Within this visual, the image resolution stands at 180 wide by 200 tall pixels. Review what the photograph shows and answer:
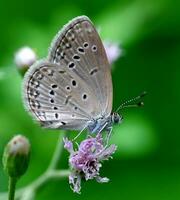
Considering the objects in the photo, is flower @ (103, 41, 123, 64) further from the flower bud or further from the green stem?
the green stem

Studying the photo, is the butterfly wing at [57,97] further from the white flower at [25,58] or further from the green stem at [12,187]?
the white flower at [25,58]

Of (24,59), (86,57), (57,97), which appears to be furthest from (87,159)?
(24,59)

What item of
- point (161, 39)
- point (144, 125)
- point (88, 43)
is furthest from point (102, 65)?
point (161, 39)

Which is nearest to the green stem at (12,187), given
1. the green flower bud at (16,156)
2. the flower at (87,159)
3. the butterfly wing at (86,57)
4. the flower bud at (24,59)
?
the green flower bud at (16,156)

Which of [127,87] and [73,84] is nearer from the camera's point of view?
[73,84]

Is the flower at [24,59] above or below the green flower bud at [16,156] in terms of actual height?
above

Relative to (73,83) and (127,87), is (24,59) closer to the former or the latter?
(73,83)
